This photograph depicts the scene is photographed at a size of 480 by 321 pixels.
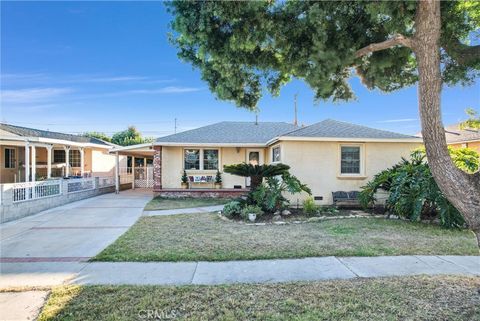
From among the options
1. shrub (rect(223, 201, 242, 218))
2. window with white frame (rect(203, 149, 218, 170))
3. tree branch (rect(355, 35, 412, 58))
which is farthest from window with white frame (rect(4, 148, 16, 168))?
tree branch (rect(355, 35, 412, 58))

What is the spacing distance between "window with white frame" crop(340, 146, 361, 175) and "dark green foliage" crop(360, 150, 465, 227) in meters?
1.83

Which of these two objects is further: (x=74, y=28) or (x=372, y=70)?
(x=74, y=28)

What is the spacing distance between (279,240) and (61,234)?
5.97 m

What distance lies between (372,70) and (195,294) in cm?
485

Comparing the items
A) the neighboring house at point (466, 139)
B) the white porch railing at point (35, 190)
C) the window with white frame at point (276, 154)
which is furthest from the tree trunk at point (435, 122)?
the neighboring house at point (466, 139)

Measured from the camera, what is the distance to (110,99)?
25328 millimetres

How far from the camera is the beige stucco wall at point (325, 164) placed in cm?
1191

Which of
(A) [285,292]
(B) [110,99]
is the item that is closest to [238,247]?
(A) [285,292]

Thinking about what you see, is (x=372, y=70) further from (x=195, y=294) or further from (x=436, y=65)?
(x=195, y=294)

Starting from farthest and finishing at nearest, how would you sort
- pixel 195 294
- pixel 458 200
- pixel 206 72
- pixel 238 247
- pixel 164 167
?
pixel 164 167, pixel 238 247, pixel 206 72, pixel 195 294, pixel 458 200

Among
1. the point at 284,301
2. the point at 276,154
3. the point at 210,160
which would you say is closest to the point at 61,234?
the point at 284,301

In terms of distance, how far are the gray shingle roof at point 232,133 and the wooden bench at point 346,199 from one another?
573 centimetres

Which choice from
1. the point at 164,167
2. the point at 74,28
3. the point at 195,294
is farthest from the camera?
the point at 164,167

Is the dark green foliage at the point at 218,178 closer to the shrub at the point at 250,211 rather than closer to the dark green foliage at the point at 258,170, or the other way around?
the dark green foliage at the point at 258,170
